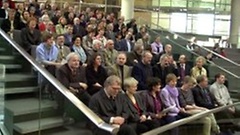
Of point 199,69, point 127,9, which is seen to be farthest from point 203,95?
point 127,9

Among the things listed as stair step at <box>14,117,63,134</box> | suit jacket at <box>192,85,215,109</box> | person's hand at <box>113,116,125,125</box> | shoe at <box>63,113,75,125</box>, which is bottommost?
suit jacket at <box>192,85,215,109</box>

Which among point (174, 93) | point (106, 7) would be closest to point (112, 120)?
point (174, 93)

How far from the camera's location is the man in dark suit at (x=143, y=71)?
22.1ft

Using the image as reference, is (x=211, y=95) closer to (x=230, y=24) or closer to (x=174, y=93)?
(x=174, y=93)

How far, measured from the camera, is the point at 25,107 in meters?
4.20

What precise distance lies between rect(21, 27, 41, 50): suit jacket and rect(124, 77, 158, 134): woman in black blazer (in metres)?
2.48

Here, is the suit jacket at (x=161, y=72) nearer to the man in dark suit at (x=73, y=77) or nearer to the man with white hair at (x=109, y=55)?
the man with white hair at (x=109, y=55)

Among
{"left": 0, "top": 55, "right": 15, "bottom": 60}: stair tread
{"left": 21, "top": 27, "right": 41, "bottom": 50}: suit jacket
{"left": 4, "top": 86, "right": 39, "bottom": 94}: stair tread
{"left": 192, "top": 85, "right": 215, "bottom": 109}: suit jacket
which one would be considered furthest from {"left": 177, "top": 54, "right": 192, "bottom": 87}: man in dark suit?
{"left": 4, "top": 86, "right": 39, "bottom": 94}: stair tread

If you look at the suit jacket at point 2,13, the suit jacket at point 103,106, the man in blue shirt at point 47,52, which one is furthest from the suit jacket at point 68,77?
the suit jacket at point 2,13

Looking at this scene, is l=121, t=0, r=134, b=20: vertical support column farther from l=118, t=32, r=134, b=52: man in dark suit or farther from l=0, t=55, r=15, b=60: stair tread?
l=0, t=55, r=15, b=60: stair tread

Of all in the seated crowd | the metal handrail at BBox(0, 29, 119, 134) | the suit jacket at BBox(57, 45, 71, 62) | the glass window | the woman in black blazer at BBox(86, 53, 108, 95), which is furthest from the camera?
the glass window

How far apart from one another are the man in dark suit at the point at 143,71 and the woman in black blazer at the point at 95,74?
2.35 ft

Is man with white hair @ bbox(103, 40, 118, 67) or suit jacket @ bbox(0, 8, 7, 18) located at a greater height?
suit jacket @ bbox(0, 8, 7, 18)

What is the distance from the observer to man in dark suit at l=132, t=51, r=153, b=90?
673 cm
